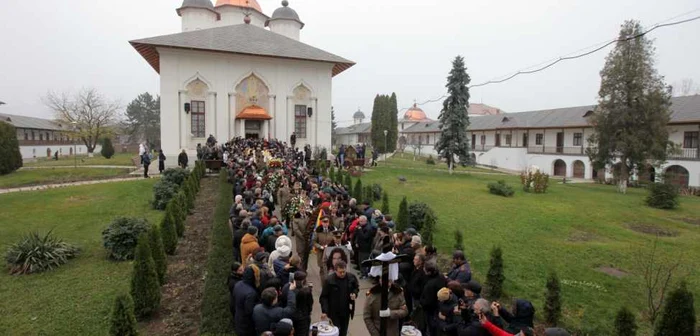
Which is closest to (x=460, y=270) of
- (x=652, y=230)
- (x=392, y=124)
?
(x=652, y=230)

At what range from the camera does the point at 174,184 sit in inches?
659

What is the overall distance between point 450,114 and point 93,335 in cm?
2642

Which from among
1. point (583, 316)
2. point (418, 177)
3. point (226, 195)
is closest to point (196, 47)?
point (226, 195)

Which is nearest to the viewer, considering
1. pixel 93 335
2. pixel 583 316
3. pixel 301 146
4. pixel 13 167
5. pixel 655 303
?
pixel 93 335

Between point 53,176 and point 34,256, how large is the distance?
18303 millimetres

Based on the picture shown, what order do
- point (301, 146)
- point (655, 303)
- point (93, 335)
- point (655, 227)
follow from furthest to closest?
1. point (301, 146)
2. point (655, 227)
3. point (655, 303)
4. point (93, 335)

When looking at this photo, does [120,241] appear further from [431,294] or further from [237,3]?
[237,3]

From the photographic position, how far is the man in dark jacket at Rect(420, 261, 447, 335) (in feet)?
17.3

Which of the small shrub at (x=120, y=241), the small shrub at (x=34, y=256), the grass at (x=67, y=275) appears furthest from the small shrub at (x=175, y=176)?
the small shrub at (x=34, y=256)

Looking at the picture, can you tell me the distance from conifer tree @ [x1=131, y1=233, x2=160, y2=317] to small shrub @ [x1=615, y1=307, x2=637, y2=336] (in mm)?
7341

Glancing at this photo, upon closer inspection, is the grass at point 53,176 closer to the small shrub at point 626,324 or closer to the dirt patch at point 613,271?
the dirt patch at point 613,271

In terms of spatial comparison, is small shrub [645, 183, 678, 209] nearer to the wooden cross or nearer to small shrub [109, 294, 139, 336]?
the wooden cross

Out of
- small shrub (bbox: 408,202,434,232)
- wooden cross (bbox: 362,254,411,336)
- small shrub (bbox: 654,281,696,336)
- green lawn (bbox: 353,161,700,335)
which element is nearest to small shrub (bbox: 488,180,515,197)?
green lawn (bbox: 353,161,700,335)

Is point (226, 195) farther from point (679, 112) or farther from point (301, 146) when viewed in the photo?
point (679, 112)
